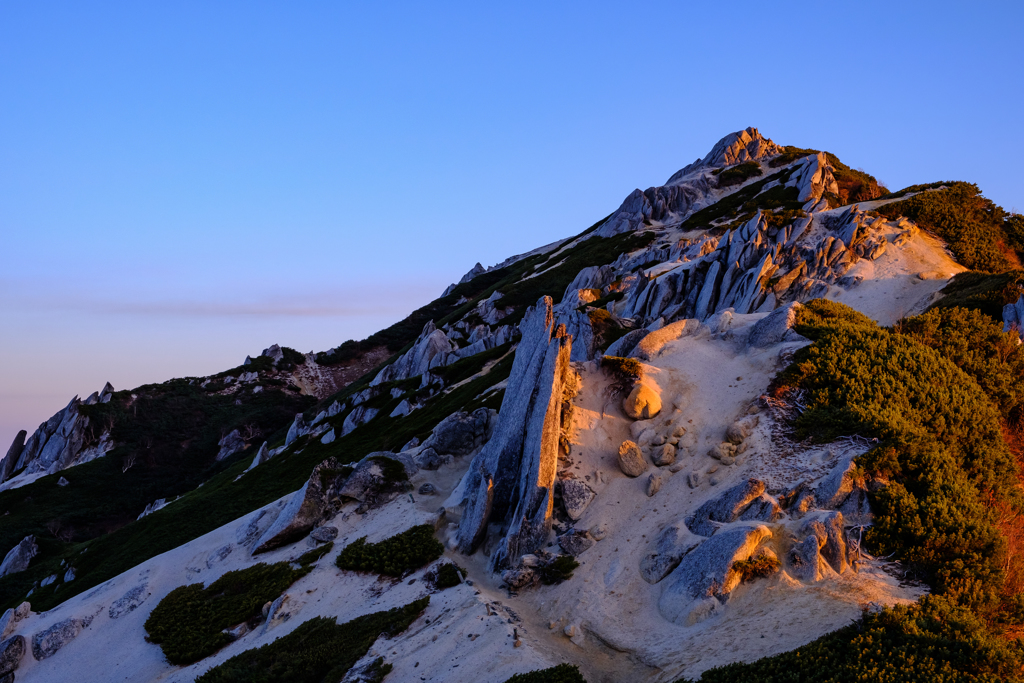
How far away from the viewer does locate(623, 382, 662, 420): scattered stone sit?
94.3 feet

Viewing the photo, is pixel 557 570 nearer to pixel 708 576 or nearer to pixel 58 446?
pixel 708 576

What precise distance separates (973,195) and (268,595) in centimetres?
5881

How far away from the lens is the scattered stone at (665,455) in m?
26.1

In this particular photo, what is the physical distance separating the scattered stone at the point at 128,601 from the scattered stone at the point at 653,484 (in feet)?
81.6

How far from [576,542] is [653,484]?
151 inches

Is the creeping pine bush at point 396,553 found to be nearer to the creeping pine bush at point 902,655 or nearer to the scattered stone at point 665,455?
the scattered stone at point 665,455

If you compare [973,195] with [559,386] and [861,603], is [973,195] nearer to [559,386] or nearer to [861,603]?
[559,386]

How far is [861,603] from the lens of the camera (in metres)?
16.4

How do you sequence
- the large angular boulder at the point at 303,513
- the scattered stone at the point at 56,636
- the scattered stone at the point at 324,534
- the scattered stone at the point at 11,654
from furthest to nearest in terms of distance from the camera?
the large angular boulder at the point at 303,513 → the scattered stone at the point at 324,534 → the scattered stone at the point at 56,636 → the scattered stone at the point at 11,654

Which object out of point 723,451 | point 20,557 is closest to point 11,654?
point 20,557

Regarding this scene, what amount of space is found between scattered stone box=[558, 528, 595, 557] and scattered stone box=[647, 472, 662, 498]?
9.85 ft

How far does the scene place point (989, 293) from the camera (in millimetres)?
31625

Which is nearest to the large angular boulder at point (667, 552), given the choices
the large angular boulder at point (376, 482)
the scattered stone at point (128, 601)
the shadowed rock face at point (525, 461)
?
the shadowed rock face at point (525, 461)

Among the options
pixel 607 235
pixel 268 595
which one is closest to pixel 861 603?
pixel 268 595
